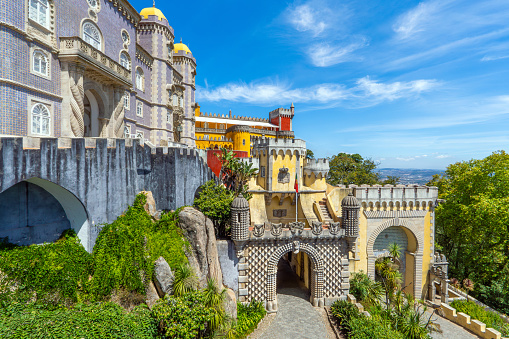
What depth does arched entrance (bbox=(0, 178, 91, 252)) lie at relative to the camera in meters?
11.8

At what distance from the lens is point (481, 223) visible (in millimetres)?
25297

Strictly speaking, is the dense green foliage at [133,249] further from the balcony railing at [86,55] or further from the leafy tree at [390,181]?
the leafy tree at [390,181]

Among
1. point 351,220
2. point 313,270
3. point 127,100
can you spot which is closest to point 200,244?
point 313,270

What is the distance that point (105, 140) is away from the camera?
567 inches

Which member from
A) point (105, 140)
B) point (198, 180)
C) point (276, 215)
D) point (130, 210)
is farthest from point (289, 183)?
point (105, 140)

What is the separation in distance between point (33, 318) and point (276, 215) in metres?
21.1

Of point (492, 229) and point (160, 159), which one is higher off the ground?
point (160, 159)

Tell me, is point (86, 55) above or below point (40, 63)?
above

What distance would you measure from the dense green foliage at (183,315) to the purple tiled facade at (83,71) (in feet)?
46.0

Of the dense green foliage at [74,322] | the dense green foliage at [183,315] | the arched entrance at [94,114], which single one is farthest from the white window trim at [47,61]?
the dense green foliage at [183,315]

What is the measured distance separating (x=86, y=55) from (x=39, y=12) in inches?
134

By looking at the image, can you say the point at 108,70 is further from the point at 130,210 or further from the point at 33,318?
the point at 33,318

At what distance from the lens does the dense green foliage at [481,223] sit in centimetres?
2406

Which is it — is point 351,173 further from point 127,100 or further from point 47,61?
point 47,61
